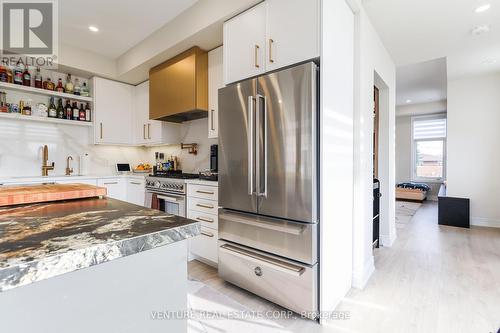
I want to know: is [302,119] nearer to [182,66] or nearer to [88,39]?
[182,66]

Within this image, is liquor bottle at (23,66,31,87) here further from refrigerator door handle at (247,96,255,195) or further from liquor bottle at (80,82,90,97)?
refrigerator door handle at (247,96,255,195)

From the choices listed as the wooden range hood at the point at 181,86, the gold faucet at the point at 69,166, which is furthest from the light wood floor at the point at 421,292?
the gold faucet at the point at 69,166

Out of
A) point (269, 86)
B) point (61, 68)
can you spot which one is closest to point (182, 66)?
point (269, 86)

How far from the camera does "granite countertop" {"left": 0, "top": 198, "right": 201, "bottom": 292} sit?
44 cm

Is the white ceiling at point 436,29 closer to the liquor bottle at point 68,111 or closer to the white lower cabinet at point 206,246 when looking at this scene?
the white lower cabinet at point 206,246

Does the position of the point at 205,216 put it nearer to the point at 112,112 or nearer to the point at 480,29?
the point at 112,112

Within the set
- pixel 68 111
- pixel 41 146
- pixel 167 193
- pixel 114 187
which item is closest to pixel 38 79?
pixel 68 111

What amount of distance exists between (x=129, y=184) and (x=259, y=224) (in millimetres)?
2514

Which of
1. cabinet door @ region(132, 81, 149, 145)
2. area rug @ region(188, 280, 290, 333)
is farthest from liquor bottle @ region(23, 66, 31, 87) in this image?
area rug @ region(188, 280, 290, 333)

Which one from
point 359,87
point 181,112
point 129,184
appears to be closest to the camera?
point 359,87

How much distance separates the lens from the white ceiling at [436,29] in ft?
7.23

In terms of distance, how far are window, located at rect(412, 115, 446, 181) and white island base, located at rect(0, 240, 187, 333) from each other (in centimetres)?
853

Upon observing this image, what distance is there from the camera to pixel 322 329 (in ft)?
5.32

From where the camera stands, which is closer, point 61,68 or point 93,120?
point 61,68
